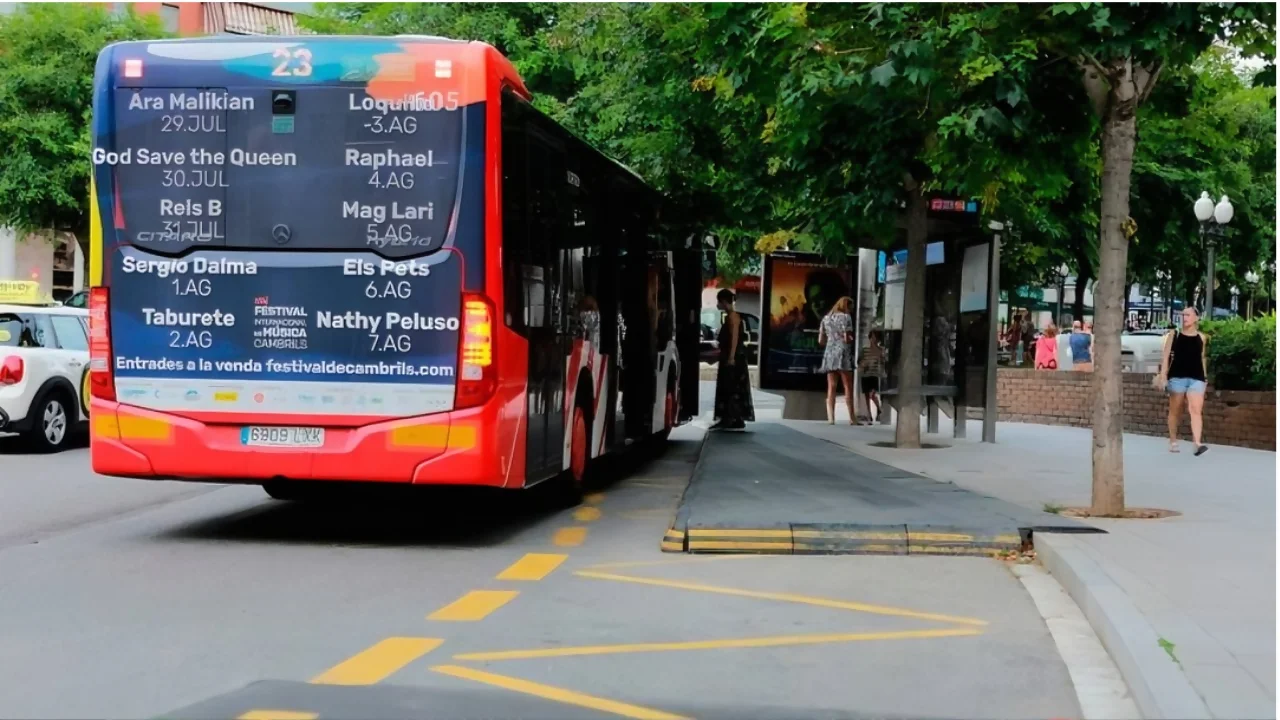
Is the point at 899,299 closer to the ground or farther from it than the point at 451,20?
closer to the ground

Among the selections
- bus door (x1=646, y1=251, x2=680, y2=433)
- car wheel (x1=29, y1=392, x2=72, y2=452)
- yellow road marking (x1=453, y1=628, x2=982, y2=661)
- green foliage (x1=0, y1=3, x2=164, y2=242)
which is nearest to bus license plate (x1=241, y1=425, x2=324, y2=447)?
yellow road marking (x1=453, y1=628, x2=982, y2=661)

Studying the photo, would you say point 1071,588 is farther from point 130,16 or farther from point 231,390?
point 130,16

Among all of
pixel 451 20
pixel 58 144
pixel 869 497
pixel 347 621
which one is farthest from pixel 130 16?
pixel 347 621

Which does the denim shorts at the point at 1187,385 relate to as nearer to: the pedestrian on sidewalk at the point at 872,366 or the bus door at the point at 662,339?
the pedestrian on sidewalk at the point at 872,366

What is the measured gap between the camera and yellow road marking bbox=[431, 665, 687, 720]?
217 inches

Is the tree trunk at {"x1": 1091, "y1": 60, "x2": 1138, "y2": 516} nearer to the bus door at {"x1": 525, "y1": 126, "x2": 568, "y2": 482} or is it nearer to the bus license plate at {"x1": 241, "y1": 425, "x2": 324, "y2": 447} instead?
the bus door at {"x1": 525, "y1": 126, "x2": 568, "y2": 482}

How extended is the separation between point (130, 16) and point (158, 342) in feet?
99.1

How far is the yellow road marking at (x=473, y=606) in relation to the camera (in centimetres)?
738

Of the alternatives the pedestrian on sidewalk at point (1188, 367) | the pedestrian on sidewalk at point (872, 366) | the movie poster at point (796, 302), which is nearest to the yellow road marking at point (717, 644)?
the pedestrian on sidewalk at point (1188, 367)

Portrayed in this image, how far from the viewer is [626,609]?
7.70m

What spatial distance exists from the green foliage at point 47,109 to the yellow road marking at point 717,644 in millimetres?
29266

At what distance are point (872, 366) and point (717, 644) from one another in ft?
53.0

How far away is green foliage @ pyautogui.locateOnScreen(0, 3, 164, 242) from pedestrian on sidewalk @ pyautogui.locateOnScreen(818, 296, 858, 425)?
19288 mm

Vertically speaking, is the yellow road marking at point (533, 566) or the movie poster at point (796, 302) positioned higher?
the movie poster at point (796, 302)
